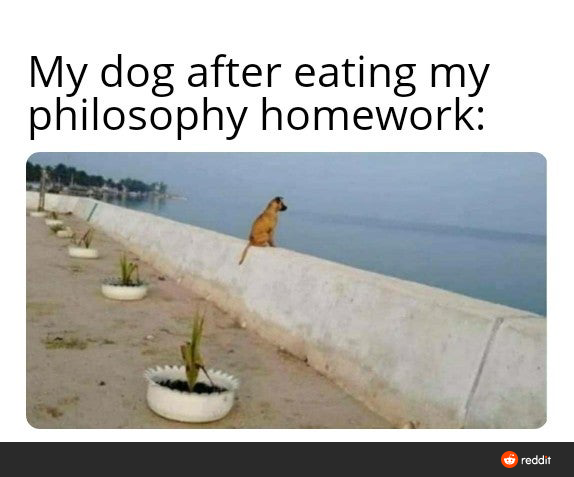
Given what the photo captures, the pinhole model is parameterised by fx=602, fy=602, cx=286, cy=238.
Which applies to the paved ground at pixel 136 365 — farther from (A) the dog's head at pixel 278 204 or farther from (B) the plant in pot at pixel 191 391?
(A) the dog's head at pixel 278 204

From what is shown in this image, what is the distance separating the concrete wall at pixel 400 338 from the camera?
2449mm

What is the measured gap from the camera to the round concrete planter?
18.9 ft


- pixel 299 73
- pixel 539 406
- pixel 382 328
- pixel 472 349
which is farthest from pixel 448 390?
pixel 299 73

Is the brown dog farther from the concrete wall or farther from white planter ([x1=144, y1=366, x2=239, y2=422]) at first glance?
white planter ([x1=144, y1=366, x2=239, y2=422])

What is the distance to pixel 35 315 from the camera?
4945 mm

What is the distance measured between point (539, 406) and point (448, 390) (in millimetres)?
443

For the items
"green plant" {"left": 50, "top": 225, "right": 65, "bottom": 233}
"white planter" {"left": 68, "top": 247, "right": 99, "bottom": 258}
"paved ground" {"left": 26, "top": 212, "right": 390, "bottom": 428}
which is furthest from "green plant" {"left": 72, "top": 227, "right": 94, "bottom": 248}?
"paved ground" {"left": 26, "top": 212, "right": 390, "bottom": 428}

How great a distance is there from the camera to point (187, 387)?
10.3 feet

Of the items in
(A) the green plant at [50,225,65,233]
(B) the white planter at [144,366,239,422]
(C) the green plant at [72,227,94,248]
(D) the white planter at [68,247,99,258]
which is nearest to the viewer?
(B) the white planter at [144,366,239,422]

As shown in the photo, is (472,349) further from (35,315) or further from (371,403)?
(35,315)

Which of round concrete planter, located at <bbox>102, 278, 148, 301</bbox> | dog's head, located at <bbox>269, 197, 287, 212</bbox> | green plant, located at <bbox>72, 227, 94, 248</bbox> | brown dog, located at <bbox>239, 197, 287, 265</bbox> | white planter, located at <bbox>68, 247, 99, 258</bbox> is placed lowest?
round concrete planter, located at <bbox>102, 278, 148, 301</bbox>
